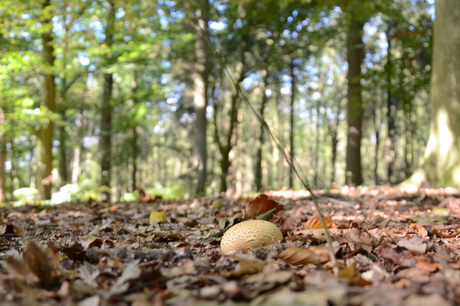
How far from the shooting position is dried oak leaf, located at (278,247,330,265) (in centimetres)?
173

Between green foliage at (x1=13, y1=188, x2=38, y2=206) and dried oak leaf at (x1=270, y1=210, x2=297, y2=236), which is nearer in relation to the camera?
dried oak leaf at (x1=270, y1=210, x2=297, y2=236)

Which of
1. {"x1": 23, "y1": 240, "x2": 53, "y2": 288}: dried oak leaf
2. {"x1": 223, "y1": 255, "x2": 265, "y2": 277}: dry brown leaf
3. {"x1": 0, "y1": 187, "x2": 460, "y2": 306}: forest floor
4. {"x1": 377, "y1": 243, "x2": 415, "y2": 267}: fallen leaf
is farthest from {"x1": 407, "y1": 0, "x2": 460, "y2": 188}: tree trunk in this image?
{"x1": 23, "y1": 240, "x2": 53, "y2": 288}: dried oak leaf

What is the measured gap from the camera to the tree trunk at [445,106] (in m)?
6.06

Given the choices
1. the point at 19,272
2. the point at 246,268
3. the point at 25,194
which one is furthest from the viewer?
the point at 25,194

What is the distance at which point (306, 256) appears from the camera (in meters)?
1.74

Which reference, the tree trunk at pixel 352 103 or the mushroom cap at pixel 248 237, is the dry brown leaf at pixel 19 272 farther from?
the tree trunk at pixel 352 103

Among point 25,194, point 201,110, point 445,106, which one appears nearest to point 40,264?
point 445,106

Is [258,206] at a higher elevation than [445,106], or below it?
below

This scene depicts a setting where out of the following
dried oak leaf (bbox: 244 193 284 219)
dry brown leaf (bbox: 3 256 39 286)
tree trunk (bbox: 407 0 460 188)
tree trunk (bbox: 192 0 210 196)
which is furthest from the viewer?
tree trunk (bbox: 192 0 210 196)

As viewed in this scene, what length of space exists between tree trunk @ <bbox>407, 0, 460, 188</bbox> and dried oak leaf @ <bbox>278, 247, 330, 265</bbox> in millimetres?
5252

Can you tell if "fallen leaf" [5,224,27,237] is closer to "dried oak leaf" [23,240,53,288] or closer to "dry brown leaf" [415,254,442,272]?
"dried oak leaf" [23,240,53,288]

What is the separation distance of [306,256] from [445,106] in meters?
5.82

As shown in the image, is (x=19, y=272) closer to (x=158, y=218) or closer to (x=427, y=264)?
(x=427, y=264)

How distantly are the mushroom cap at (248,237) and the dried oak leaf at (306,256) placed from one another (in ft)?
1.09
